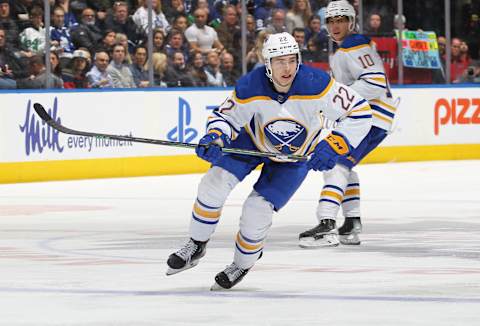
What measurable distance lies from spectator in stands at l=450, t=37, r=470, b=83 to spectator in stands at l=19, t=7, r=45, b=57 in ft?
20.0

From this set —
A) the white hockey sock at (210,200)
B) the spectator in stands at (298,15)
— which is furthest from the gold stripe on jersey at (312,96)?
the spectator in stands at (298,15)

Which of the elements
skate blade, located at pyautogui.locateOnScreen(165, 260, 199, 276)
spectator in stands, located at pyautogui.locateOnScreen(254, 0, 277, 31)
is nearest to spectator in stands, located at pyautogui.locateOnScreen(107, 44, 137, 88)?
spectator in stands, located at pyautogui.locateOnScreen(254, 0, 277, 31)

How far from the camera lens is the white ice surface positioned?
5.67 meters

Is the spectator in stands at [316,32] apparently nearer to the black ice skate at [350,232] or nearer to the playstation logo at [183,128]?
the playstation logo at [183,128]

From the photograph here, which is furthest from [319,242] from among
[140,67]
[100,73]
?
[140,67]

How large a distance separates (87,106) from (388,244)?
6809 mm

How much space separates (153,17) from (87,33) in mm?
932

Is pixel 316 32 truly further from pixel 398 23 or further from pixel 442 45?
pixel 442 45

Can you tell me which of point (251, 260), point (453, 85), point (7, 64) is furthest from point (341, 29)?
point (453, 85)

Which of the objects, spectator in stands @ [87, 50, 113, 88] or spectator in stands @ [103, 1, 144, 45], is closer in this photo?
spectator in stands @ [87, 50, 113, 88]

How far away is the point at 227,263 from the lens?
302 inches

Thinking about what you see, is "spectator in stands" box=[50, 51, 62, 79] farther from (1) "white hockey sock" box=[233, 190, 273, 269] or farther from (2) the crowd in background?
(1) "white hockey sock" box=[233, 190, 273, 269]

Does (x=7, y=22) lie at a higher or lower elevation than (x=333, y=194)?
higher

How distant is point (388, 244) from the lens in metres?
8.66
